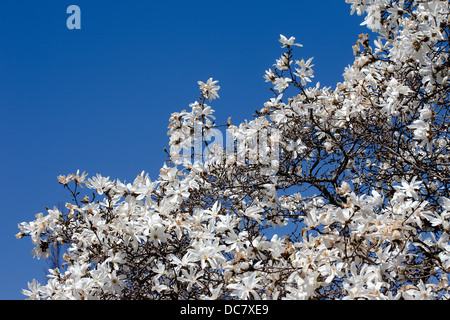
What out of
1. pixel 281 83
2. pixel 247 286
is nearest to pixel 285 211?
pixel 281 83

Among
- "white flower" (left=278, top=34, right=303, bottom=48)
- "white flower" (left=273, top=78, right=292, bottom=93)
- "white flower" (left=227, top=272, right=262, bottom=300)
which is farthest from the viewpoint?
"white flower" (left=273, top=78, right=292, bottom=93)

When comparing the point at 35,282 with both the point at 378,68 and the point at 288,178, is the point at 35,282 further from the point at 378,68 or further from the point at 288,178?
the point at 378,68

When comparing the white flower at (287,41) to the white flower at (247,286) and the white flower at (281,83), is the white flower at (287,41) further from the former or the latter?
the white flower at (247,286)

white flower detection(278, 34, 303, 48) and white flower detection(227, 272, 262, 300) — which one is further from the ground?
white flower detection(278, 34, 303, 48)

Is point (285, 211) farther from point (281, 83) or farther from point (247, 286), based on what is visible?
point (247, 286)

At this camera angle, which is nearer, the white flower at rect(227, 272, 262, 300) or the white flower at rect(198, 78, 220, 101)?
the white flower at rect(227, 272, 262, 300)

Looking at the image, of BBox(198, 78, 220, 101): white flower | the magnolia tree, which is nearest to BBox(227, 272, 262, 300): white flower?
the magnolia tree

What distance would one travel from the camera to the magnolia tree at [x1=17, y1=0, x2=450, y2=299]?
273cm

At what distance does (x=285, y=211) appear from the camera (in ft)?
16.2

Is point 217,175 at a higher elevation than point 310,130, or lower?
lower

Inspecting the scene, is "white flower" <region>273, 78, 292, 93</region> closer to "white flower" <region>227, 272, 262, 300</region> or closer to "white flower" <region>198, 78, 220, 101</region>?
"white flower" <region>198, 78, 220, 101</region>

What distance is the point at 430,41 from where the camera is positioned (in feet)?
12.1

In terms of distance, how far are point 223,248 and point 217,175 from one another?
1.46 m
